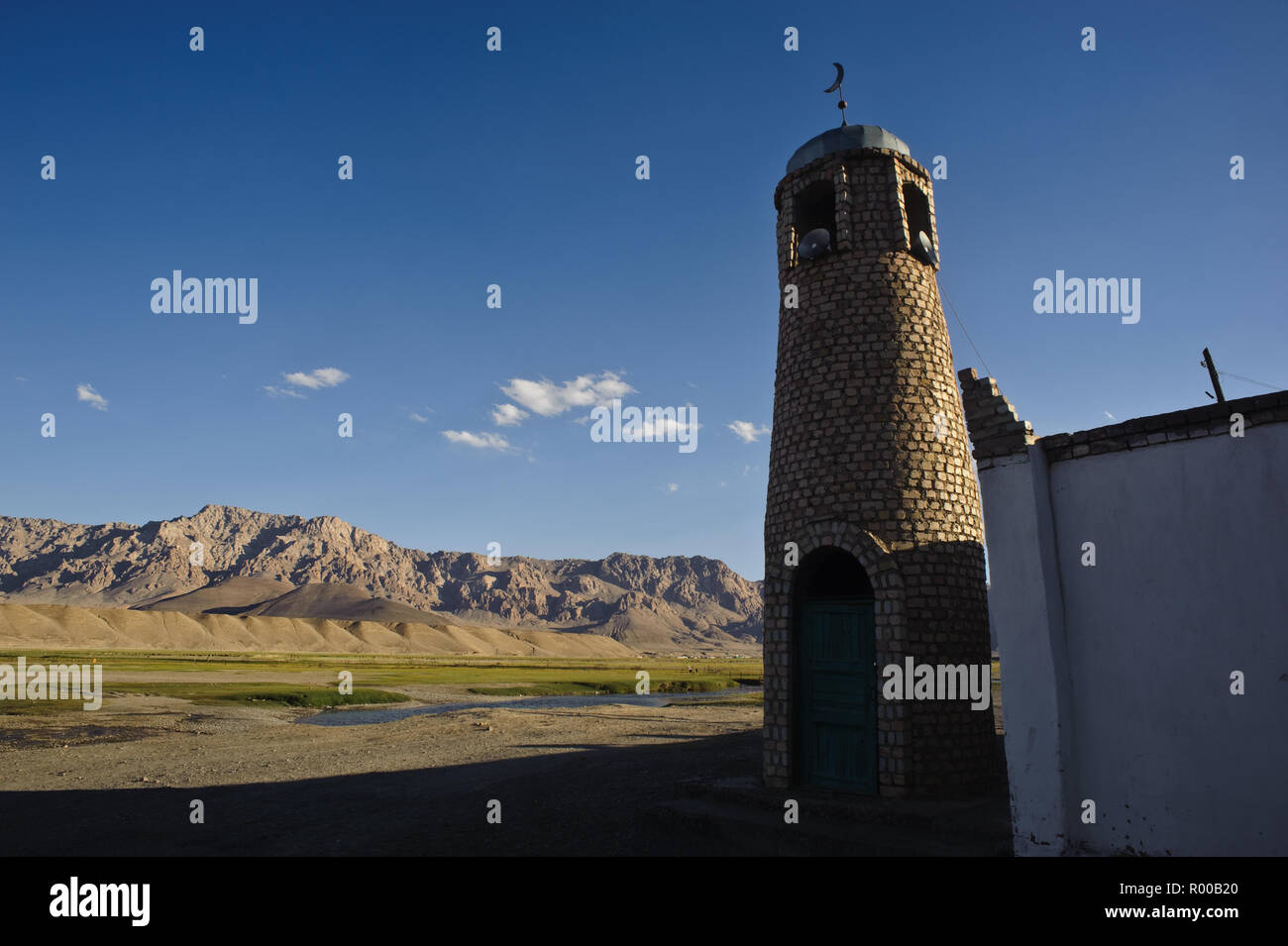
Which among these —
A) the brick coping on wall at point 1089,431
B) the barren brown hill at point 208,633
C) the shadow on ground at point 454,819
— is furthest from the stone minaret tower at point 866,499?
the barren brown hill at point 208,633

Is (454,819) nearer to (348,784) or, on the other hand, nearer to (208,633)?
(348,784)

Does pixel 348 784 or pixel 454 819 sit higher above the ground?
pixel 454 819

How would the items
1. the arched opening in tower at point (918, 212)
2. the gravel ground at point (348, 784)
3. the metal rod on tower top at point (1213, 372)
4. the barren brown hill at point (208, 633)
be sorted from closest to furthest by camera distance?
the gravel ground at point (348, 784) → the arched opening in tower at point (918, 212) → the metal rod on tower top at point (1213, 372) → the barren brown hill at point (208, 633)

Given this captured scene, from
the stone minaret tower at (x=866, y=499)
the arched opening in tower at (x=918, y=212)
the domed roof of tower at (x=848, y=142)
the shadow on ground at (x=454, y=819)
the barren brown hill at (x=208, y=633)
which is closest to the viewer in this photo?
the shadow on ground at (x=454, y=819)

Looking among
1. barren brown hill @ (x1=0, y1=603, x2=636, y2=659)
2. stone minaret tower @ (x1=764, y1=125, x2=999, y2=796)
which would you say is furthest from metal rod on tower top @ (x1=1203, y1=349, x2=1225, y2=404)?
barren brown hill @ (x1=0, y1=603, x2=636, y2=659)

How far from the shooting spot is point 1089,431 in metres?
8.95

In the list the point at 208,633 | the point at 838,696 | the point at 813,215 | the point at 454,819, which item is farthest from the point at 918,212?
the point at 208,633

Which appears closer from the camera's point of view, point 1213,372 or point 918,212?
point 918,212

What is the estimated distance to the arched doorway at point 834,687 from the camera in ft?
37.5

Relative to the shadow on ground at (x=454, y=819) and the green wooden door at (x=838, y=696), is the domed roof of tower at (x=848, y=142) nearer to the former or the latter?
the green wooden door at (x=838, y=696)

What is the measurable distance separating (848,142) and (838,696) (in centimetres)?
998

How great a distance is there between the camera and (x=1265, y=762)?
7.32 metres
